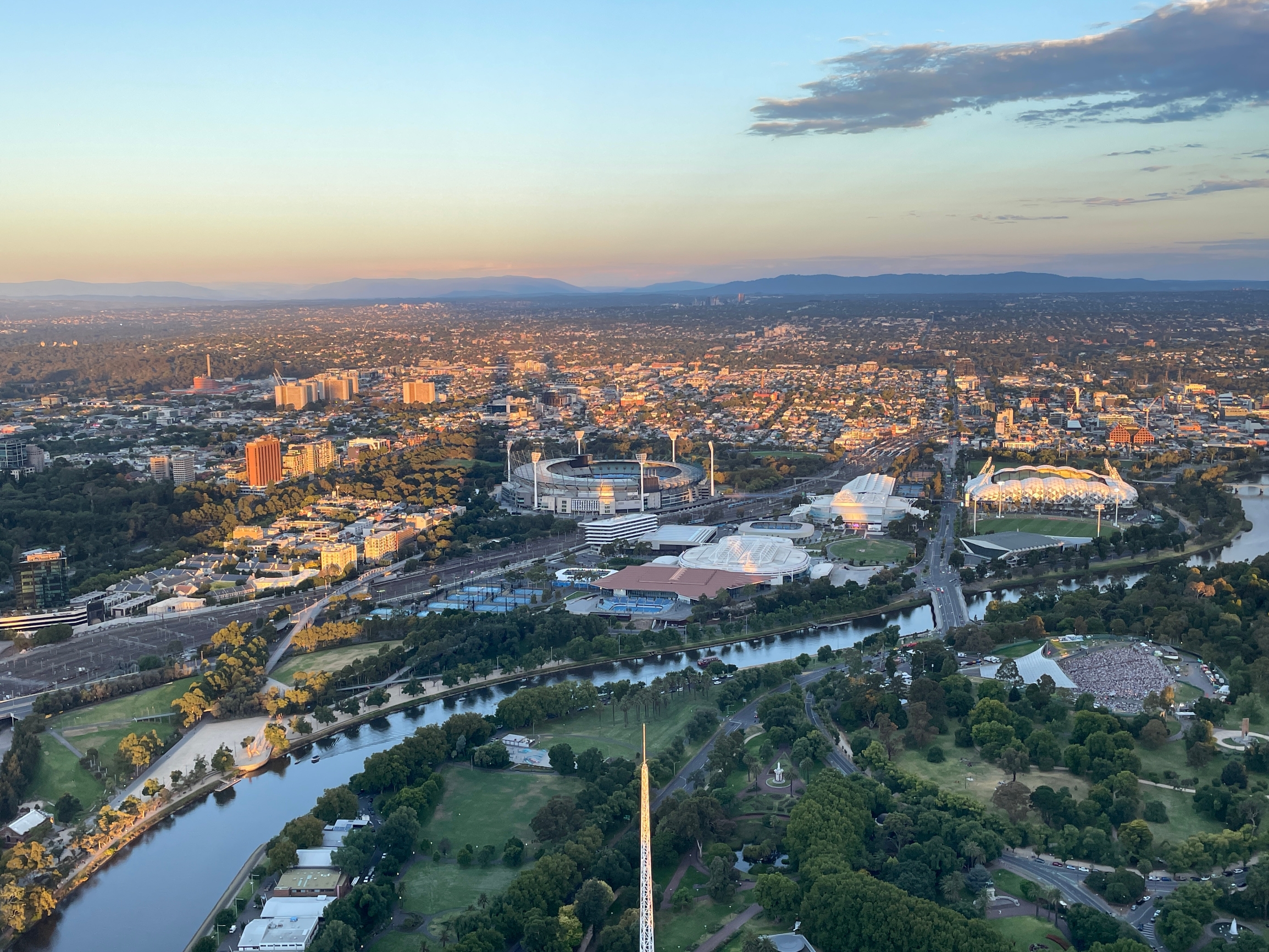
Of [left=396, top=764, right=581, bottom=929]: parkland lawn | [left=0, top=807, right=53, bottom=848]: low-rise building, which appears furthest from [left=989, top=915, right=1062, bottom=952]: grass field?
[left=0, top=807, right=53, bottom=848]: low-rise building

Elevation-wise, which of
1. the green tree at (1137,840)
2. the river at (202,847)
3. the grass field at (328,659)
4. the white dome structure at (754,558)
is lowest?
the river at (202,847)

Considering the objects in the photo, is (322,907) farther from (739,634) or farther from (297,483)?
(297,483)

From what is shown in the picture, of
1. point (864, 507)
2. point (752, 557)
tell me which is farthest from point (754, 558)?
point (864, 507)

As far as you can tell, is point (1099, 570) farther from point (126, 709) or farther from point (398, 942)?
point (126, 709)

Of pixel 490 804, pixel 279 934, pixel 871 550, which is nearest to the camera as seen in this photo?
pixel 279 934

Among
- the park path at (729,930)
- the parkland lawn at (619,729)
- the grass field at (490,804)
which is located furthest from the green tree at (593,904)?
the parkland lawn at (619,729)

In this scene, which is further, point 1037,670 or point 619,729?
point 1037,670

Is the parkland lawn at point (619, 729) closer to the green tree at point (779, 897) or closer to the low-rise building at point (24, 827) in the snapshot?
the green tree at point (779, 897)
